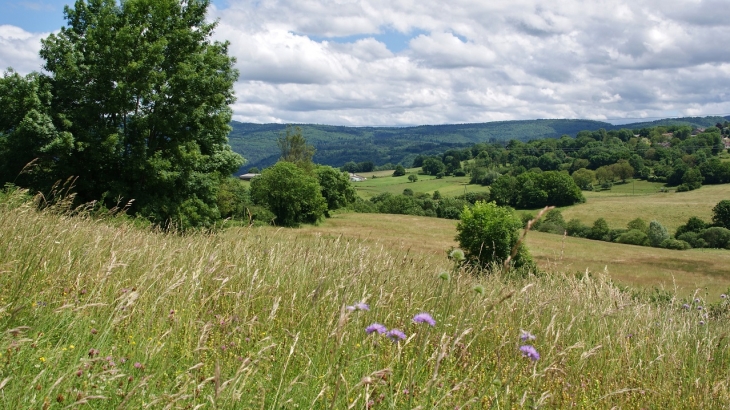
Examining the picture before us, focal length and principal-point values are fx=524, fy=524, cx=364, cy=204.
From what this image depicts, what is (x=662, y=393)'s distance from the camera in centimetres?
338

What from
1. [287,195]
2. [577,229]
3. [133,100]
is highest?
[133,100]

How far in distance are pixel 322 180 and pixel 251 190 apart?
17506mm

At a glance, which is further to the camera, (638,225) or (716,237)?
(638,225)

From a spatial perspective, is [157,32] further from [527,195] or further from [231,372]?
[527,195]

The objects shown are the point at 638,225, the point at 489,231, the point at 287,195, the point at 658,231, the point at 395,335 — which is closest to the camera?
the point at 395,335

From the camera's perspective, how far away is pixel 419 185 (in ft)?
453

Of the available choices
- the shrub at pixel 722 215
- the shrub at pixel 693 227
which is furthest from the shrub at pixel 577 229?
the shrub at pixel 722 215

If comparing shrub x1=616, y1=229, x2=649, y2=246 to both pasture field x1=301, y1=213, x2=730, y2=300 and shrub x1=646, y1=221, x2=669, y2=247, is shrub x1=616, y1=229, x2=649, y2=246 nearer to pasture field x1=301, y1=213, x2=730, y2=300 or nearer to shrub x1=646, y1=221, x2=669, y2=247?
shrub x1=646, y1=221, x2=669, y2=247

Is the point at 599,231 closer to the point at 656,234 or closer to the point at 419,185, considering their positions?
the point at 656,234

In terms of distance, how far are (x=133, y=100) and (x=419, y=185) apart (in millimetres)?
116562

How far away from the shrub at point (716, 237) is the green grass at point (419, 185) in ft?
175

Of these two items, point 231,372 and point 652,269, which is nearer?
point 231,372

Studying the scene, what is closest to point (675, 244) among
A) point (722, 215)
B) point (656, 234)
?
point (656, 234)

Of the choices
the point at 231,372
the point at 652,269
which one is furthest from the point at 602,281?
the point at 652,269
